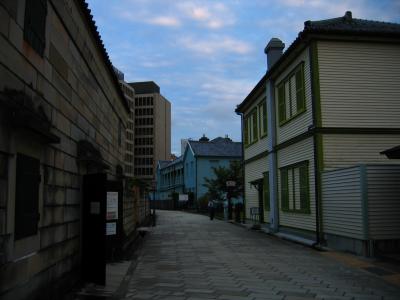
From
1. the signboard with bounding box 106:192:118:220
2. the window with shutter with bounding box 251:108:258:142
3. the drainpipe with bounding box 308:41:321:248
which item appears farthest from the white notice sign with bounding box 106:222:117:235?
the window with shutter with bounding box 251:108:258:142

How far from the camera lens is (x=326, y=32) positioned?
54.9ft

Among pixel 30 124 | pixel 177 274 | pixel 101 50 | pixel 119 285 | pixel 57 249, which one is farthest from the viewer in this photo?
pixel 101 50

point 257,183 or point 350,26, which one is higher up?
point 350,26

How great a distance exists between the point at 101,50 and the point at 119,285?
5515 millimetres

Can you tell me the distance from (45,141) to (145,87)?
135 metres

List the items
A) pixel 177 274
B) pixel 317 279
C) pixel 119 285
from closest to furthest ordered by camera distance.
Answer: pixel 119 285, pixel 317 279, pixel 177 274

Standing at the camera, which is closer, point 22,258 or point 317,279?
point 22,258

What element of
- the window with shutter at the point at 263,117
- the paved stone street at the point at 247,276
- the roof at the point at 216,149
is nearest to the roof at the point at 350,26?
the window with shutter at the point at 263,117

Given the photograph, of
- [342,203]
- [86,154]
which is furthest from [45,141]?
[342,203]

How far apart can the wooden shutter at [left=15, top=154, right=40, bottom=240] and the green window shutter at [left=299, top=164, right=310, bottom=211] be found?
41.3 feet

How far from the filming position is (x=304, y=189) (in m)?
17.9

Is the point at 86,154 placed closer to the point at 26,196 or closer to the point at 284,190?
the point at 26,196

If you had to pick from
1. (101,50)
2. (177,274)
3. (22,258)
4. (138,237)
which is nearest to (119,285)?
(177,274)

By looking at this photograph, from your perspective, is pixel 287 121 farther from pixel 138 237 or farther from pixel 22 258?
pixel 22 258
